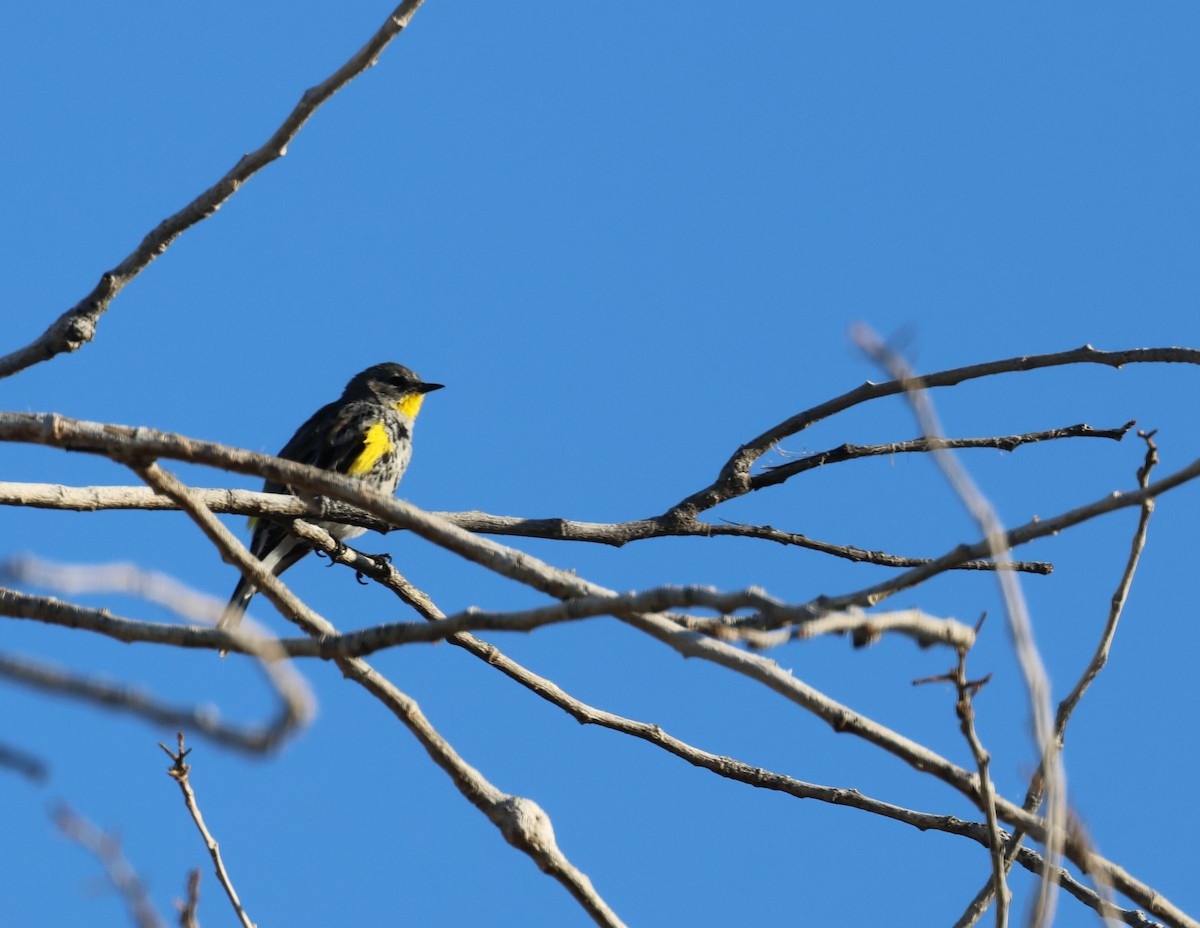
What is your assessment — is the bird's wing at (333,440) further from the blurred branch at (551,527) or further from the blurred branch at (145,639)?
the blurred branch at (145,639)

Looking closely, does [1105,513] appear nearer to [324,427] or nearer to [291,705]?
[291,705]

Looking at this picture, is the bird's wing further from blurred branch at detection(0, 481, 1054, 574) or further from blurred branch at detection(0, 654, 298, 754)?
blurred branch at detection(0, 654, 298, 754)

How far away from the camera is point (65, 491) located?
4.78m

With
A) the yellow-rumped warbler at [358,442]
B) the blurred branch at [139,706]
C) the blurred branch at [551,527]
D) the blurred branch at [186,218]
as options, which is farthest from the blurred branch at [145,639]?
the yellow-rumped warbler at [358,442]

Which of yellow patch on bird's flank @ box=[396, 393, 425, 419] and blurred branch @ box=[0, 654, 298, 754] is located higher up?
yellow patch on bird's flank @ box=[396, 393, 425, 419]

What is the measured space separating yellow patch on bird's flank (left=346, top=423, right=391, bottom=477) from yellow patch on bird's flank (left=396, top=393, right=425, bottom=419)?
1.09 m

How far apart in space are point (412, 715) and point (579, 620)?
0.94 metres

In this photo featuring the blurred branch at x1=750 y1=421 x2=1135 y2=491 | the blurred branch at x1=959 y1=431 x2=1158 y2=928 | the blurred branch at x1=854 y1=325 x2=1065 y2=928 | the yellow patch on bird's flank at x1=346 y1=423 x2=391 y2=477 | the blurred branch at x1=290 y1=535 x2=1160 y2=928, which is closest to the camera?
the blurred branch at x1=854 y1=325 x2=1065 y2=928

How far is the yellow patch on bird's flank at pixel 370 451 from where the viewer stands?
414 inches

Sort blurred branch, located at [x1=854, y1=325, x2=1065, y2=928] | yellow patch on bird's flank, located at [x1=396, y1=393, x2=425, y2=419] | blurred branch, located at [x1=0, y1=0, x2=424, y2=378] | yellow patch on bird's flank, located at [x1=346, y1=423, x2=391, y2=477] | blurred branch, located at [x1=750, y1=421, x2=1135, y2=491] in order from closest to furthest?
1. blurred branch, located at [x1=854, y1=325, x2=1065, y2=928]
2. blurred branch, located at [x1=0, y1=0, x2=424, y2=378]
3. blurred branch, located at [x1=750, y1=421, x2=1135, y2=491]
4. yellow patch on bird's flank, located at [x1=346, y1=423, x2=391, y2=477]
5. yellow patch on bird's flank, located at [x1=396, y1=393, x2=425, y2=419]

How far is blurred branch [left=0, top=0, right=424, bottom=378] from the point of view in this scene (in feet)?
12.4

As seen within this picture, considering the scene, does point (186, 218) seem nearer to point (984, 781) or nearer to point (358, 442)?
point (984, 781)

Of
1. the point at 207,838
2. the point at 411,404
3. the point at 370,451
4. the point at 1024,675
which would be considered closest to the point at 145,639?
the point at 207,838

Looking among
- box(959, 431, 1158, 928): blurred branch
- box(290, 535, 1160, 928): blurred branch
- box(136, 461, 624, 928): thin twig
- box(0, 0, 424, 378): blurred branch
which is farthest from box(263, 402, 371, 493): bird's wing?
box(959, 431, 1158, 928): blurred branch
